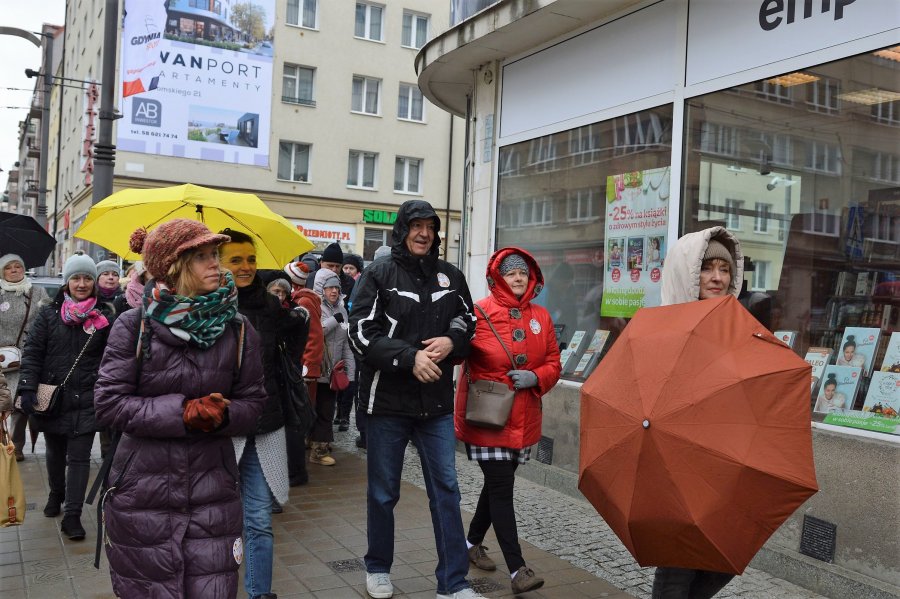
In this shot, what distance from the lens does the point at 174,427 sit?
2.99 m

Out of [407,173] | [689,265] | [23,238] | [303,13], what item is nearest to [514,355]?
[689,265]

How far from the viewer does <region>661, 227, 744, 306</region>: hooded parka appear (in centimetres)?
335

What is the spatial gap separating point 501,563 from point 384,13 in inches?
1171

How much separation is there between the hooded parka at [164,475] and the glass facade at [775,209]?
3535 mm

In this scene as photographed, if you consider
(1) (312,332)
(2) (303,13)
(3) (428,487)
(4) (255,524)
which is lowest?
(4) (255,524)

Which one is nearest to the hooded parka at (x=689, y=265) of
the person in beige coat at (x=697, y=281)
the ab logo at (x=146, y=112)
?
the person in beige coat at (x=697, y=281)

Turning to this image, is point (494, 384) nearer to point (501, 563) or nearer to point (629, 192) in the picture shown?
point (501, 563)

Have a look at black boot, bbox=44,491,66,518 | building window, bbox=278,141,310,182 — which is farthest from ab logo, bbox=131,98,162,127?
black boot, bbox=44,491,66,518

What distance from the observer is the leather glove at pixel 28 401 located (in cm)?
571

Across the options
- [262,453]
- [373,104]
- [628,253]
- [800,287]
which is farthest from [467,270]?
[373,104]

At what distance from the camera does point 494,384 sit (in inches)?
185

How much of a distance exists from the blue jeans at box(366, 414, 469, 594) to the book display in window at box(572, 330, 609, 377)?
3066 millimetres

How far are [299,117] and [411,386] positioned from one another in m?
27.4

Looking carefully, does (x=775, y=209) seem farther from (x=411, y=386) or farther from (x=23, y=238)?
(x=23, y=238)
